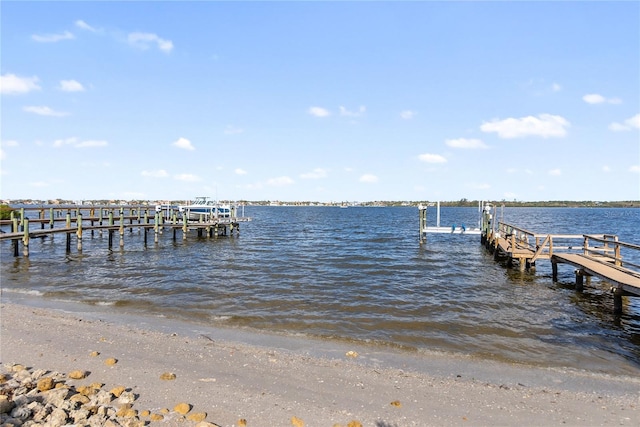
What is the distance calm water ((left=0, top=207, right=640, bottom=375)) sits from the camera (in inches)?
373

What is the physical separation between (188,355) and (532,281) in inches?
646

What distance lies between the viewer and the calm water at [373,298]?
9.48 m

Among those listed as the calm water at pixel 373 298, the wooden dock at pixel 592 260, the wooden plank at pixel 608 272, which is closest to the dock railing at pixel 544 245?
the wooden dock at pixel 592 260

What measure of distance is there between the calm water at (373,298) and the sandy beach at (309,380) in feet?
3.34

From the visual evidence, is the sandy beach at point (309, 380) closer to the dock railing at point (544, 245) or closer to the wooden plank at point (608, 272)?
the wooden plank at point (608, 272)

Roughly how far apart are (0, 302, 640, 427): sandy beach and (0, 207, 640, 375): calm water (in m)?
1.02

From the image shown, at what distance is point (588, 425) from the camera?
5.38 m

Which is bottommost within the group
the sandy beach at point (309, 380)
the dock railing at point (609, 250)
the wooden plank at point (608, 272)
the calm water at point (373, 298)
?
the calm water at point (373, 298)

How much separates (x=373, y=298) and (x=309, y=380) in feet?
24.7

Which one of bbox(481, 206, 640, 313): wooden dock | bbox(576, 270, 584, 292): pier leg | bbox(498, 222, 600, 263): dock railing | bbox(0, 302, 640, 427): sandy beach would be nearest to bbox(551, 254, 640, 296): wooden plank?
bbox(481, 206, 640, 313): wooden dock

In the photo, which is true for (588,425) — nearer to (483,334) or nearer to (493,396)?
(493,396)

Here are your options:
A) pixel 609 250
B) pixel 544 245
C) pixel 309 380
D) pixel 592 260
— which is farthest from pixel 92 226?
pixel 609 250

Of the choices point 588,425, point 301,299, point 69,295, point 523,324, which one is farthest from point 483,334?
point 69,295

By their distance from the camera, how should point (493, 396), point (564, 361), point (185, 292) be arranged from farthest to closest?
point (185, 292) → point (564, 361) → point (493, 396)
